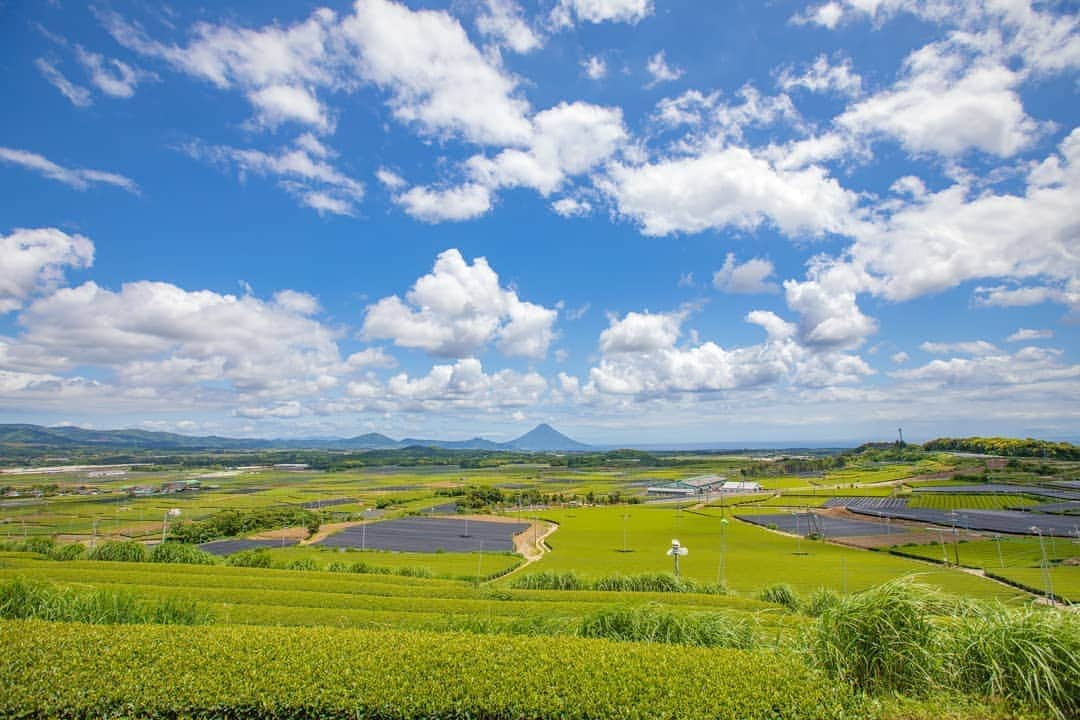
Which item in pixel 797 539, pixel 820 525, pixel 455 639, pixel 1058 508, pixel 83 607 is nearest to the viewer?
pixel 455 639

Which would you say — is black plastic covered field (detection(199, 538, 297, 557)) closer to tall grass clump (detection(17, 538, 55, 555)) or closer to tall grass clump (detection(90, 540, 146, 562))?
tall grass clump (detection(17, 538, 55, 555))

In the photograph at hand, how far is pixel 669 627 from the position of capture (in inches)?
331

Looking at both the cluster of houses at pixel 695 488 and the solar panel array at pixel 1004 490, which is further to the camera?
the cluster of houses at pixel 695 488

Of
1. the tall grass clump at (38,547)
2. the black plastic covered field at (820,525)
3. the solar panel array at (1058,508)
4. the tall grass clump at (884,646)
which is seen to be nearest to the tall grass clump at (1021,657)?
the tall grass clump at (884,646)

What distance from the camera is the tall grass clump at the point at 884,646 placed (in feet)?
21.7

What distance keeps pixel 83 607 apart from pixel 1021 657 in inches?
565

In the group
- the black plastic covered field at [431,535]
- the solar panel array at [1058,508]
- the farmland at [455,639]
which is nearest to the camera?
the farmland at [455,639]

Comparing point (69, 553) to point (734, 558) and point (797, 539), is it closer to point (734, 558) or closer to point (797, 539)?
point (734, 558)

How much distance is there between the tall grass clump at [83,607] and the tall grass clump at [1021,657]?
12.0m

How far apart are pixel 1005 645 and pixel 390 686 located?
7005 mm

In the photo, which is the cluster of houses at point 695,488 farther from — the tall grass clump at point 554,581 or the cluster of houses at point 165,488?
the cluster of houses at point 165,488

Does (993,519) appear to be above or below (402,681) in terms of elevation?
below

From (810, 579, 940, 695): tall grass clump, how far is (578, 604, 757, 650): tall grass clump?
127cm

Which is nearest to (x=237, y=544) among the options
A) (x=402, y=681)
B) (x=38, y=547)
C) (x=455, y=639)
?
(x=38, y=547)
